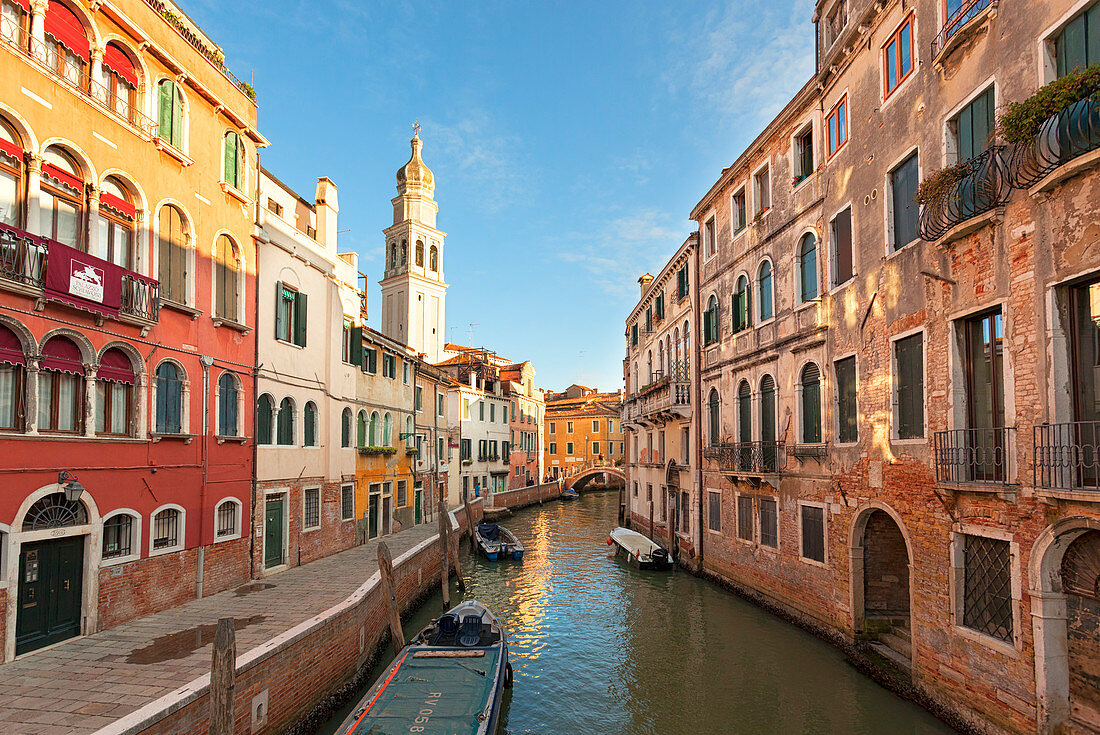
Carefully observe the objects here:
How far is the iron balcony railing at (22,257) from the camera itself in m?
8.88

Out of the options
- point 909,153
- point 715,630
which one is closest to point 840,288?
point 909,153

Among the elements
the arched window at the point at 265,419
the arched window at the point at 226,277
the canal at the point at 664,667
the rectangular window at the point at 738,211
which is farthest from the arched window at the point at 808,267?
the arched window at the point at 265,419

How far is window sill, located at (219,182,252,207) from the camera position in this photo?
13992 millimetres

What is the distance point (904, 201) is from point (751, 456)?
7359 mm

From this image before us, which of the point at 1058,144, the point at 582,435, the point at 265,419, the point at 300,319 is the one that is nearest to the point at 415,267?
the point at 582,435

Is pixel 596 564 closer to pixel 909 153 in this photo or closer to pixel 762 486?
pixel 762 486

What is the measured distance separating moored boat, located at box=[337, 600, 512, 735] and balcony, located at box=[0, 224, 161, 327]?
7.29 meters

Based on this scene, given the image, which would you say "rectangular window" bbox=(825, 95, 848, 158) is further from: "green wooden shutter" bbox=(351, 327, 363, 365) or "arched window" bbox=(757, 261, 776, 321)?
"green wooden shutter" bbox=(351, 327, 363, 365)

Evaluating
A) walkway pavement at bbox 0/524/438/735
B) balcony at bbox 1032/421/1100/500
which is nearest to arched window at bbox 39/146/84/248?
walkway pavement at bbox 0/524/438/735

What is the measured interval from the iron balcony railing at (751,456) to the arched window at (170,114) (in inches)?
553

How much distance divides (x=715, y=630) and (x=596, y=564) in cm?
981

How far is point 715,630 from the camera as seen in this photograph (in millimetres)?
15352

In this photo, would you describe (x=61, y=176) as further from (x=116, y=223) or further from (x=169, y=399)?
(x=169, y=399)

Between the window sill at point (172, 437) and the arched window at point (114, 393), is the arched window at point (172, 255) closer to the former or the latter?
the arched window at point (114, 393)
